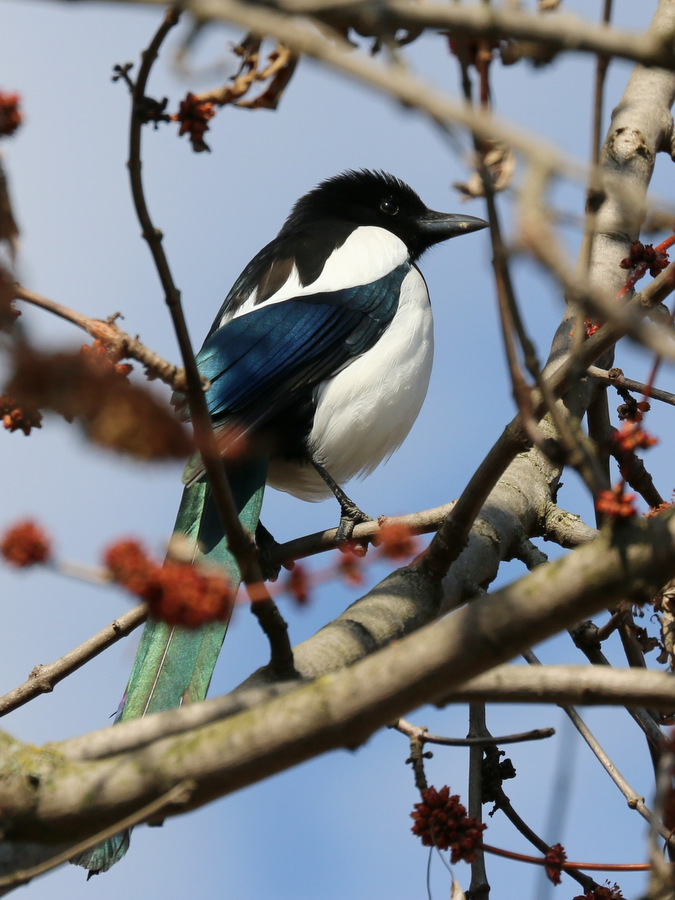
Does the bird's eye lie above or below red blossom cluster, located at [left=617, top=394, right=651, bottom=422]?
above

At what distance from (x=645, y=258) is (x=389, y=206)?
10.0ft

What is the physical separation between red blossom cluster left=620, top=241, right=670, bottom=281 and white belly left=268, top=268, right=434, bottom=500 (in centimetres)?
172

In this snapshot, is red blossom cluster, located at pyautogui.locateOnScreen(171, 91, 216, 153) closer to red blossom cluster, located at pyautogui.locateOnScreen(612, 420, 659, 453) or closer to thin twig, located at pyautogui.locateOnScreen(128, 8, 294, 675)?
thin twig, located at pyautogui.locateOnScreen(128, 8, 294, 675)

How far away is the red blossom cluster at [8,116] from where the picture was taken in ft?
5.55

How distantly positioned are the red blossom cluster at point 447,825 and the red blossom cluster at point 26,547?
39.4 inches

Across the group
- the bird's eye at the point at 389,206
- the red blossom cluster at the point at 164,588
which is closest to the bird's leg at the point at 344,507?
the bird's eye at the point at 389,206

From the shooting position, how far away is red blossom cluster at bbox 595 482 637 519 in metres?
1.53

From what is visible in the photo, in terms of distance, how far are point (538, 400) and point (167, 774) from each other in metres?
0.90

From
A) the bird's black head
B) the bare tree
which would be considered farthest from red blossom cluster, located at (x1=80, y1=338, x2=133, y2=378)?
the bird's black head

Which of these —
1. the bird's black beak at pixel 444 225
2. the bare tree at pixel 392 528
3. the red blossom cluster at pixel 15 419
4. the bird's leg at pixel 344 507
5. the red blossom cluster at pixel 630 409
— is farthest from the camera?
the bird's black beak at pixel 444 225

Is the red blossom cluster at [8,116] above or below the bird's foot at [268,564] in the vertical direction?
below

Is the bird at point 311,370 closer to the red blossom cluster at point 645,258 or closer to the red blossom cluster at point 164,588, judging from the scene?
the red blossom cluster at point 645,258

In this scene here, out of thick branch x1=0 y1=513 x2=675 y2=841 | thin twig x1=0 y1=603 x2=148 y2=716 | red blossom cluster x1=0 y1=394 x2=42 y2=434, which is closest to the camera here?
thick branch x1=0 y1=513 x2=675 y2=841

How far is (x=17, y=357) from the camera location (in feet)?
4.68
